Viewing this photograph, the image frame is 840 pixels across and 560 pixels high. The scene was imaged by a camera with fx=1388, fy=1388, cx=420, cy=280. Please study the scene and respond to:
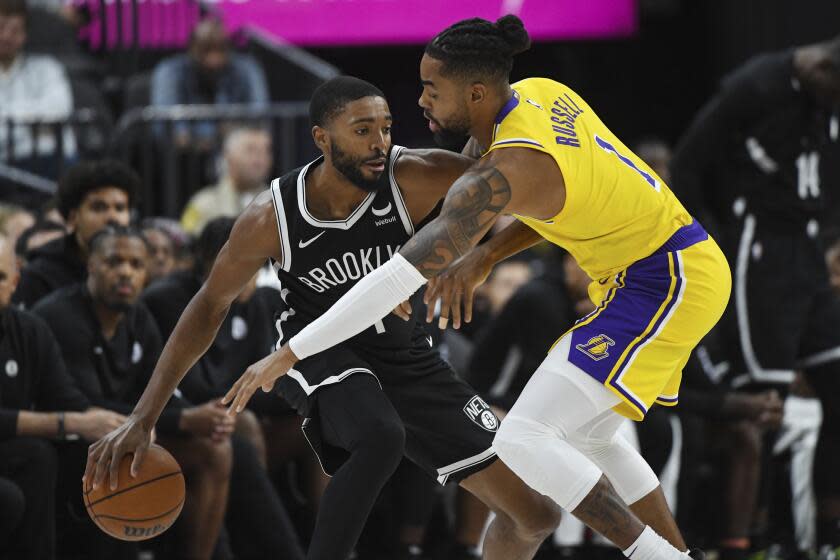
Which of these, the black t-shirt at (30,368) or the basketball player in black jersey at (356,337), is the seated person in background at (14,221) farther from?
the basketball player in black jersey at (356,337)

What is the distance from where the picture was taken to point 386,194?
453 cm

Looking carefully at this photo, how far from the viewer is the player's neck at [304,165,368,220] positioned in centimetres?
450

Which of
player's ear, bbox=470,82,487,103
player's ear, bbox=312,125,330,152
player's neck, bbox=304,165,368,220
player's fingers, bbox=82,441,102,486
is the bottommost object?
player's fingers, bbox=82,441,102,486

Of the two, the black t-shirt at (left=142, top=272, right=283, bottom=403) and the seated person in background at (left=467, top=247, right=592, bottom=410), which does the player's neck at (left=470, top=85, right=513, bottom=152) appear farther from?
the seated person in background at (left=467, top=247, right=592, bottom=410)

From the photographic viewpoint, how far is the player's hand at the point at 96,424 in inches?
212

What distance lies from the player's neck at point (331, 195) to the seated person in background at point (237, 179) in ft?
12.1

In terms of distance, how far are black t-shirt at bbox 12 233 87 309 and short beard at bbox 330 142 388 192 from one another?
2.13 meters

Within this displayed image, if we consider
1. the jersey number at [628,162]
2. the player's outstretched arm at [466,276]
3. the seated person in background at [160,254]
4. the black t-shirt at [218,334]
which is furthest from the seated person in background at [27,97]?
the jersey number at [628,162]

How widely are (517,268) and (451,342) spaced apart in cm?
120

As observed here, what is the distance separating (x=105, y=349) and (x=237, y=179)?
258 cm

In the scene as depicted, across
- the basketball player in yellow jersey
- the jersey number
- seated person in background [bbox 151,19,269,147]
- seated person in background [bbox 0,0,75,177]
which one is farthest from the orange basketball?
seated person in background [bbox 151,19,269,147]

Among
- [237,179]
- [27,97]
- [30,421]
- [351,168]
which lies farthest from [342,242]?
[27,97]

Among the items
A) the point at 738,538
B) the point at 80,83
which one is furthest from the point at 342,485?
the point at 80,83

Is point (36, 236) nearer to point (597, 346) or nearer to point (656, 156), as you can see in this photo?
point (597, 346)
